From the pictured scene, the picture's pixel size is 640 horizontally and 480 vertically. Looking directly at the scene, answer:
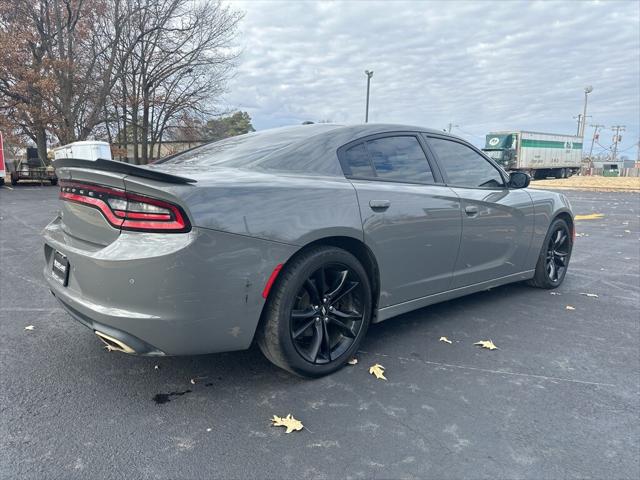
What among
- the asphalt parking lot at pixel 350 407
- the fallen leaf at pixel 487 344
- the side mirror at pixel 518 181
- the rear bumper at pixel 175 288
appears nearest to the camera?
the asphalt parking lot at pixel 350 407

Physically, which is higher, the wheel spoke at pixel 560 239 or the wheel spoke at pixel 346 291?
the wheel spoke at pixel 560 239

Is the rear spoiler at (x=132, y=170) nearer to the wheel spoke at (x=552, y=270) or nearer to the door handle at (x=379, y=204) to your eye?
the door handle at (x=379, y=204)

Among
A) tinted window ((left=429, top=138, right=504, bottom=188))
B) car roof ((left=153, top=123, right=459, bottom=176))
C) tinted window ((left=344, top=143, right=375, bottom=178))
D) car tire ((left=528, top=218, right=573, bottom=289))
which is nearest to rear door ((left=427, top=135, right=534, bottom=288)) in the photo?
tinted window ((left=429, top=138, right=504, bottom=188))

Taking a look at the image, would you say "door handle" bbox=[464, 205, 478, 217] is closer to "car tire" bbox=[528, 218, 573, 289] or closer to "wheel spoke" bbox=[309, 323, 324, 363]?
"car tire" bbox=[528, 218, 573, 289]

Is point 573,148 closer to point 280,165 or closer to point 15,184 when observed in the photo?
point 15,184

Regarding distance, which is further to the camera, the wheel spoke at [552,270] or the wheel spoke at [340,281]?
the wheel spoke at [552,270]

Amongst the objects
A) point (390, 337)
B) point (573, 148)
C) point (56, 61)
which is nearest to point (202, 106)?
point (56, 61)

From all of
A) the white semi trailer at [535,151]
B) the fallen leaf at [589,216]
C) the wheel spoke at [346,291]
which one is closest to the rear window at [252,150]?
the wheel spoke at [346,291]

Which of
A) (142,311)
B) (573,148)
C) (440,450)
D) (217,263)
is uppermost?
(573,148)

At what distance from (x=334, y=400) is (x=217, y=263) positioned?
3.38ft

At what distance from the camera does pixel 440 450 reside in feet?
7.07

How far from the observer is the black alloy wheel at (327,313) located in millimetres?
2738

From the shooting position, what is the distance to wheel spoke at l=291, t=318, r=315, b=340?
2.66 metres

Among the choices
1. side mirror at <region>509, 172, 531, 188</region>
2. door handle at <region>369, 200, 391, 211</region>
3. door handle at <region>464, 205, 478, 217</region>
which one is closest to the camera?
door handle at <region>369, 200, 391, 211</region>
